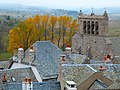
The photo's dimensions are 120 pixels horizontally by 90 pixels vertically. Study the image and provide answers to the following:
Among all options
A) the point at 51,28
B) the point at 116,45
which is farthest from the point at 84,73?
the point at 51,28

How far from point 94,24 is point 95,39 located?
2.21 m

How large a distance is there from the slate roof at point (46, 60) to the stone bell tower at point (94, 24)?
15172 mm

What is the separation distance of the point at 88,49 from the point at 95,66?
22958 millimetres

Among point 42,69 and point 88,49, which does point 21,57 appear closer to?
point 42,69

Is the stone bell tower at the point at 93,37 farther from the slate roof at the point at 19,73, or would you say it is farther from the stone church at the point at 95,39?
the slate roof at the point at 19,73

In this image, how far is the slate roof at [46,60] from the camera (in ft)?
103

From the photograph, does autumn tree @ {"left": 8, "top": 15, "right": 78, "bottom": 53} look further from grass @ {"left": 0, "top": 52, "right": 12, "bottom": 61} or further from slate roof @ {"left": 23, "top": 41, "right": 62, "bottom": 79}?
slate roof @ {"left": 23, "top": 41, "right": 62, "bottom": 79}

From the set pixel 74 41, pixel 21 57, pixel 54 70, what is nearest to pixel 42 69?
pixel 54 70

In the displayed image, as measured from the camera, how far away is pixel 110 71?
81.7 feet

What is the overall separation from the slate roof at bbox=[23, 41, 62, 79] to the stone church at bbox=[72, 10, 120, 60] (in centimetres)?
1312

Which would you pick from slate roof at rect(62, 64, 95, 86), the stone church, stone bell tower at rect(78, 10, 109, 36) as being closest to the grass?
the stone church

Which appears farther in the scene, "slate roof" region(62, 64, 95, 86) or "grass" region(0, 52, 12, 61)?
"grass" region(0, 52, 12, 61)

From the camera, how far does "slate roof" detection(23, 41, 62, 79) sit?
3147cm

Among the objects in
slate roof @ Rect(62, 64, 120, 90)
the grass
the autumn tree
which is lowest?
the grass
